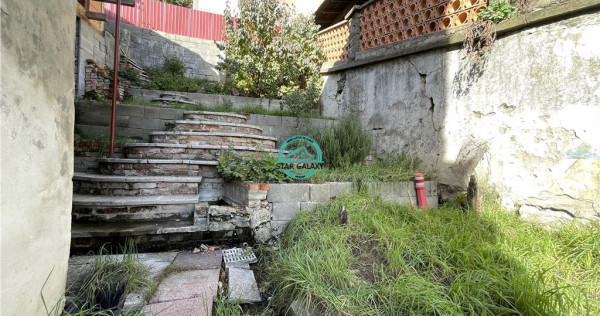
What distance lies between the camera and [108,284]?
176 centimetres

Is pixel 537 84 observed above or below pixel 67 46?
above

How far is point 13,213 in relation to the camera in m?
1.11

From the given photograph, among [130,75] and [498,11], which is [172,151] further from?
[130,75]

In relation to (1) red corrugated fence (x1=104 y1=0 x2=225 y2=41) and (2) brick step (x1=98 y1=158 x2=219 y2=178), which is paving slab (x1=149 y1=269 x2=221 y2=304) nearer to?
(2) brick step (x1=98 y1=158 x2=219 y2=178)

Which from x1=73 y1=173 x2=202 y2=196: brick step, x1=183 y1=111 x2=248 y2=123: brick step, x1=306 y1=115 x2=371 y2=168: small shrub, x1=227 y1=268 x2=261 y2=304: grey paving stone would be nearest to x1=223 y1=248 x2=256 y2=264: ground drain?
x1=227 y1=268 x2=261 y2=304: grey paving stone

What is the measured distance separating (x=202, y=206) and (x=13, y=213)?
64.0 inches

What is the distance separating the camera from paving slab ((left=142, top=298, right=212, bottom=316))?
1523mm

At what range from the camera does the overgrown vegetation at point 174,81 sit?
268 inches

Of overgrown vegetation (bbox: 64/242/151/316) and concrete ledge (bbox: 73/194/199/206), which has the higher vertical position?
concrete ledge (bbox: 73/194/199/206)

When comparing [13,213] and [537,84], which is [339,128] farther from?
[13,213]

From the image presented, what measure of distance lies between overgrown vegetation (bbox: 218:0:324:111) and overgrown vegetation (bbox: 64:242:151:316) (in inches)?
194

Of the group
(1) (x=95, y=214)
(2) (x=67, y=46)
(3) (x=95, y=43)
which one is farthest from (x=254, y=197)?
(3) (x=95, y=43)

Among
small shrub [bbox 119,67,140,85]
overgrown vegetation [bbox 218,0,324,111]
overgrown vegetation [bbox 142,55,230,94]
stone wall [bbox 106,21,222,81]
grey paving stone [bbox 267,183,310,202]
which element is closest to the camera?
grey paving stone [bbox 267,183,310,202]

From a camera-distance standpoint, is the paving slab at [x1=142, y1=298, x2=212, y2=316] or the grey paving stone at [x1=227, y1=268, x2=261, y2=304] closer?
the paving slab at [x1=142, y1=298, x2=212, y2=316]
